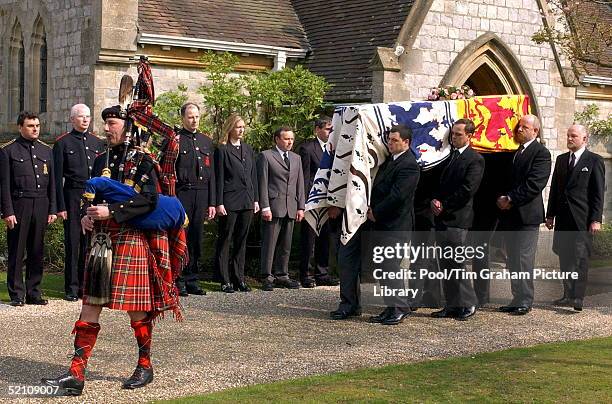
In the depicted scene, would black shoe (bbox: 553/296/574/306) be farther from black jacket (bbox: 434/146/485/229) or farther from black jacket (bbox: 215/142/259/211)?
black jacket (bbox: 215/142/259/211)

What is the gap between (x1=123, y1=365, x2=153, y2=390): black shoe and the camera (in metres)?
7.63

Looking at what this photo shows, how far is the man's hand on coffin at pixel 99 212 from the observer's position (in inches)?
294

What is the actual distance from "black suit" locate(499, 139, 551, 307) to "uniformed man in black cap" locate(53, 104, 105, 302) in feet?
16.1

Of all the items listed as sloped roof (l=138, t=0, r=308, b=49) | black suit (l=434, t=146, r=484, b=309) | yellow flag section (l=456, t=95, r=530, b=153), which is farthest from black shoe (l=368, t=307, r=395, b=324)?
sloped roof (l=138, t=0, r=308, b=49)

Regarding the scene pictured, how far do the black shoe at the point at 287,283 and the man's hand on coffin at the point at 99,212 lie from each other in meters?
6.27

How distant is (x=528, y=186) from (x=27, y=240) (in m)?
5.76

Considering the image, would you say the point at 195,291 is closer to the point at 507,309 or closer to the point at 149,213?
the point at 507,309

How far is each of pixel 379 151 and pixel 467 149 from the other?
99 cm

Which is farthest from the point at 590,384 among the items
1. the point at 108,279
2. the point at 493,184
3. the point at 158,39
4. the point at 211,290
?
the point at 158,39

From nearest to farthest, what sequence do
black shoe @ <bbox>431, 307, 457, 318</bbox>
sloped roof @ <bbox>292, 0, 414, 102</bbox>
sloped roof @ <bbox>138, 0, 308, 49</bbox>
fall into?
black shoe @ <bbox>431, 307, 457, 318</bbox>
sloped roof @ <bbox>138, 0, 308, 49</bbox>
sloped roof @ <bbox>292, 0, 414, 102</bbox>

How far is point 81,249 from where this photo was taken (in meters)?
Answer: 12.5

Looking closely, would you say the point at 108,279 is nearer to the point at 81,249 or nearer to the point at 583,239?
the point at 81,249

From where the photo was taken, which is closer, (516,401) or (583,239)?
(516,401)

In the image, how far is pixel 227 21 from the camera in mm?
20094
